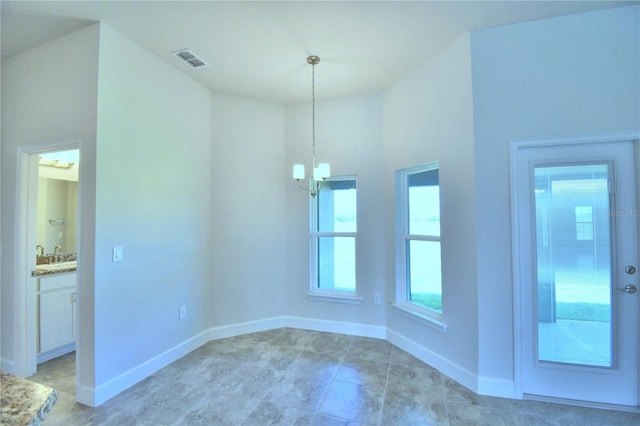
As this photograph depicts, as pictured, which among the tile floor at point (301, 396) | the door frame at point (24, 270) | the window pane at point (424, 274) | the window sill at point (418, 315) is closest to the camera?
the tile floor at point (301, 396)

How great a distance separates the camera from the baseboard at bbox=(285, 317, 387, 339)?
11.7 feet

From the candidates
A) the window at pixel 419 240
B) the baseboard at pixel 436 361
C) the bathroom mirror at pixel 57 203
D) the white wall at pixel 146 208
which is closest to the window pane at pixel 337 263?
the window at pixel 419 240

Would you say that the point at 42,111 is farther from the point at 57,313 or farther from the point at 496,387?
the point at 496,387

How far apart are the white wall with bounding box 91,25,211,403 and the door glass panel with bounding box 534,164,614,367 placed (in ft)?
11.1

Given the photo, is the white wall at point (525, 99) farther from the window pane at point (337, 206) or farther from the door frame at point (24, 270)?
the door frame at point (24, 270)

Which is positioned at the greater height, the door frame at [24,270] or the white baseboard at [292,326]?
the door frame at [24,270]

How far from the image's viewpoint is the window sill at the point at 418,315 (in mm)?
2777

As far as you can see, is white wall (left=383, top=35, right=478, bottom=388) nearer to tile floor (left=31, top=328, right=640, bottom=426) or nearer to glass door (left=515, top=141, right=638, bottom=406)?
tile floor (left=31, top=328, right=640, bottom=426)

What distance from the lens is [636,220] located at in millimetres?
2193

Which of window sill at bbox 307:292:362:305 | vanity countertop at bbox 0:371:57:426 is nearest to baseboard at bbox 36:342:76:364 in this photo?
window sill at bbox 307:292:362:305

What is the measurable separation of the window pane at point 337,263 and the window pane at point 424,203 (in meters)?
0.85

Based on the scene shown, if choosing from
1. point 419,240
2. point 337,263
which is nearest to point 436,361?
point 419,240

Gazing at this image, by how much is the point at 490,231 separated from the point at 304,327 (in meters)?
2.57

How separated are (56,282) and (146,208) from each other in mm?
1366
